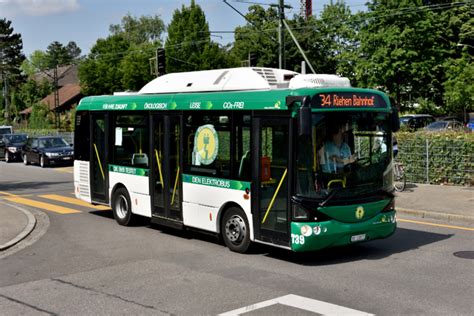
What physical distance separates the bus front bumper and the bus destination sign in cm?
169

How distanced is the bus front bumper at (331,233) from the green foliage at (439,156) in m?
8.94

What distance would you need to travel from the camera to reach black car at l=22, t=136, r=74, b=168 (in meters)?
31.8

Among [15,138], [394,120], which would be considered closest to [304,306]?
[394,120]

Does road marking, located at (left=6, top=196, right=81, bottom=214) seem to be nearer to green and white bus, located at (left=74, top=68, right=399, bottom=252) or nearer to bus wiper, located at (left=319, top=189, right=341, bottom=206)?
green and white bus, located at (left=74, top=68, right=399, bottom=252)

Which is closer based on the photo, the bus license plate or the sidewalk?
the bus license plate

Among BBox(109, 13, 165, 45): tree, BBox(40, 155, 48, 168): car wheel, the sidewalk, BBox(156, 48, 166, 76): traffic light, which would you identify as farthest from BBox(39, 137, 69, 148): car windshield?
BBox(109, 13, 165, 45): tree

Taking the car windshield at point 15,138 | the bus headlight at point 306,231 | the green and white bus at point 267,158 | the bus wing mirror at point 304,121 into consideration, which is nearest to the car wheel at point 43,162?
the car windshield at point 15,138

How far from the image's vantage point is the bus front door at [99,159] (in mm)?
13945

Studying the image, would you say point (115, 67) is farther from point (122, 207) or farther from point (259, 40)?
point (122, 207)

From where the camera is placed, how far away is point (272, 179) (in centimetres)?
954

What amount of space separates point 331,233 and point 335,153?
3.81 ft

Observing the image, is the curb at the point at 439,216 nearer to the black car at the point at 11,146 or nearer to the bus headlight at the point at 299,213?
the bus headlight at the point at 299,213

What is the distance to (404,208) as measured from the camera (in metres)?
14.8

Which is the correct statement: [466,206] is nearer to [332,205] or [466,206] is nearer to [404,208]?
[404,208]
